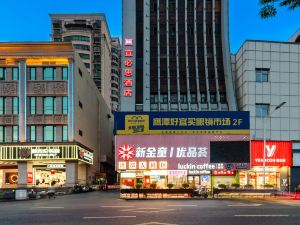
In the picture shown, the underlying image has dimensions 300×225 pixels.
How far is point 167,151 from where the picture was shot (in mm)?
52312

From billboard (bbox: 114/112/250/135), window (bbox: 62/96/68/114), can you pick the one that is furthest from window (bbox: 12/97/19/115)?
billboard (bbox: 114/112/250/135)

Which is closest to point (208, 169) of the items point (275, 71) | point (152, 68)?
point (275, 71)

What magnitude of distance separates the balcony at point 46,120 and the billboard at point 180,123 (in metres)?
14.7

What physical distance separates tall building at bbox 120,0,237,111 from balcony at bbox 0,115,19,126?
1523 cm

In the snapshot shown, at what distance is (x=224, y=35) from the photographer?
73562 mm

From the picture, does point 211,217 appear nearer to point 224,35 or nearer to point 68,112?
point 68,112

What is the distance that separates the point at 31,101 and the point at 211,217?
48900 millimetres

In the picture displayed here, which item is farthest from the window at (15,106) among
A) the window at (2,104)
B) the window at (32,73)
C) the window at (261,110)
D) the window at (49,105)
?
the window at (261,110)

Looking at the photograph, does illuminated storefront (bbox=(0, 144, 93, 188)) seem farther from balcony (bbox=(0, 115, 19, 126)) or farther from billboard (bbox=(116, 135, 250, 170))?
billboard (bbox=(116, 135, 250, 170))

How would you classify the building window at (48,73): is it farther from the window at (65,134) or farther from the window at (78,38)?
the window at (78,38)

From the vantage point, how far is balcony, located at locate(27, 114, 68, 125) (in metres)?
64.2

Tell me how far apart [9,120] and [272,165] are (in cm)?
3534

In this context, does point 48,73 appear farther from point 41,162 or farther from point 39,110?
point 41,162

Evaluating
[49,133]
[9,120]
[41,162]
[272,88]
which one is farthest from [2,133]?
[272,88]
